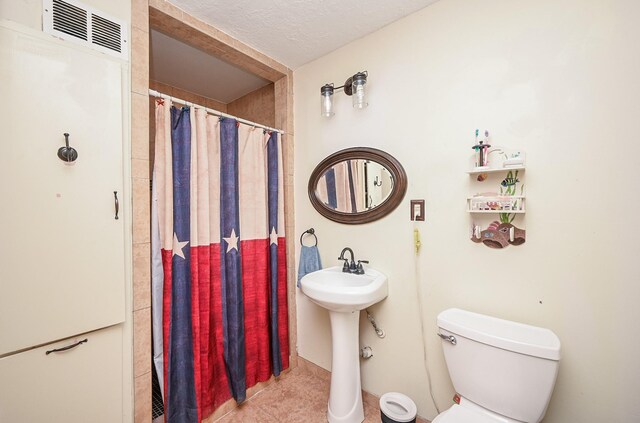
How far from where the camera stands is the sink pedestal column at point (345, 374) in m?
1.51

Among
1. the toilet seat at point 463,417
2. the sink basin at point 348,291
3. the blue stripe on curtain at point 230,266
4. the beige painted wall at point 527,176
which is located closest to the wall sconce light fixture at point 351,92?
the beige painted wall at point 527,176

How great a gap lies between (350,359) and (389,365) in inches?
11.0

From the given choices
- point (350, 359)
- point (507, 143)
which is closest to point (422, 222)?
point (507, 143)

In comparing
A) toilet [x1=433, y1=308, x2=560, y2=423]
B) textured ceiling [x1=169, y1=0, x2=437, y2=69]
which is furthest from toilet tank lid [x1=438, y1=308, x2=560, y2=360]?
textured ceiling [x1=169, y1=0, x2=437, y2=69]

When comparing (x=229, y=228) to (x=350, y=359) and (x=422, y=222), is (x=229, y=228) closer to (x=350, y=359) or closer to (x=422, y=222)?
(x=350, y=359)

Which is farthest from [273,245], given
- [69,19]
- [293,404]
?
[69,19]

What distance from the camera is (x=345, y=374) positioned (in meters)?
1.53

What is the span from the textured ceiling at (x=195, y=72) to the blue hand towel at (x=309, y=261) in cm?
155

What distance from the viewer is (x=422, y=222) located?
1.50m

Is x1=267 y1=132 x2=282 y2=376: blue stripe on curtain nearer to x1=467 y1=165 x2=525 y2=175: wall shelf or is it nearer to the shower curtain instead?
the shower curtain

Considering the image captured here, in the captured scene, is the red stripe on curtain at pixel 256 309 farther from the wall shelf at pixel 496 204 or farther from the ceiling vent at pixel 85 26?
the wall shelf at pixel 496 204

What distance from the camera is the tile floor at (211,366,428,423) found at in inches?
62.9

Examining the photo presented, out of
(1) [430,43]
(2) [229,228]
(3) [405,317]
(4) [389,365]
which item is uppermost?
(1) [430,43]

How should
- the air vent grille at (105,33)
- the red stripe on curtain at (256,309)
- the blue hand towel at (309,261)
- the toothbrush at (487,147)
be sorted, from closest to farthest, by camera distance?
the air vent grille at (105,33), the toothbrush at (487,147), the red stripe on curtain at (256,309), the blue hand towel at (309,261)
